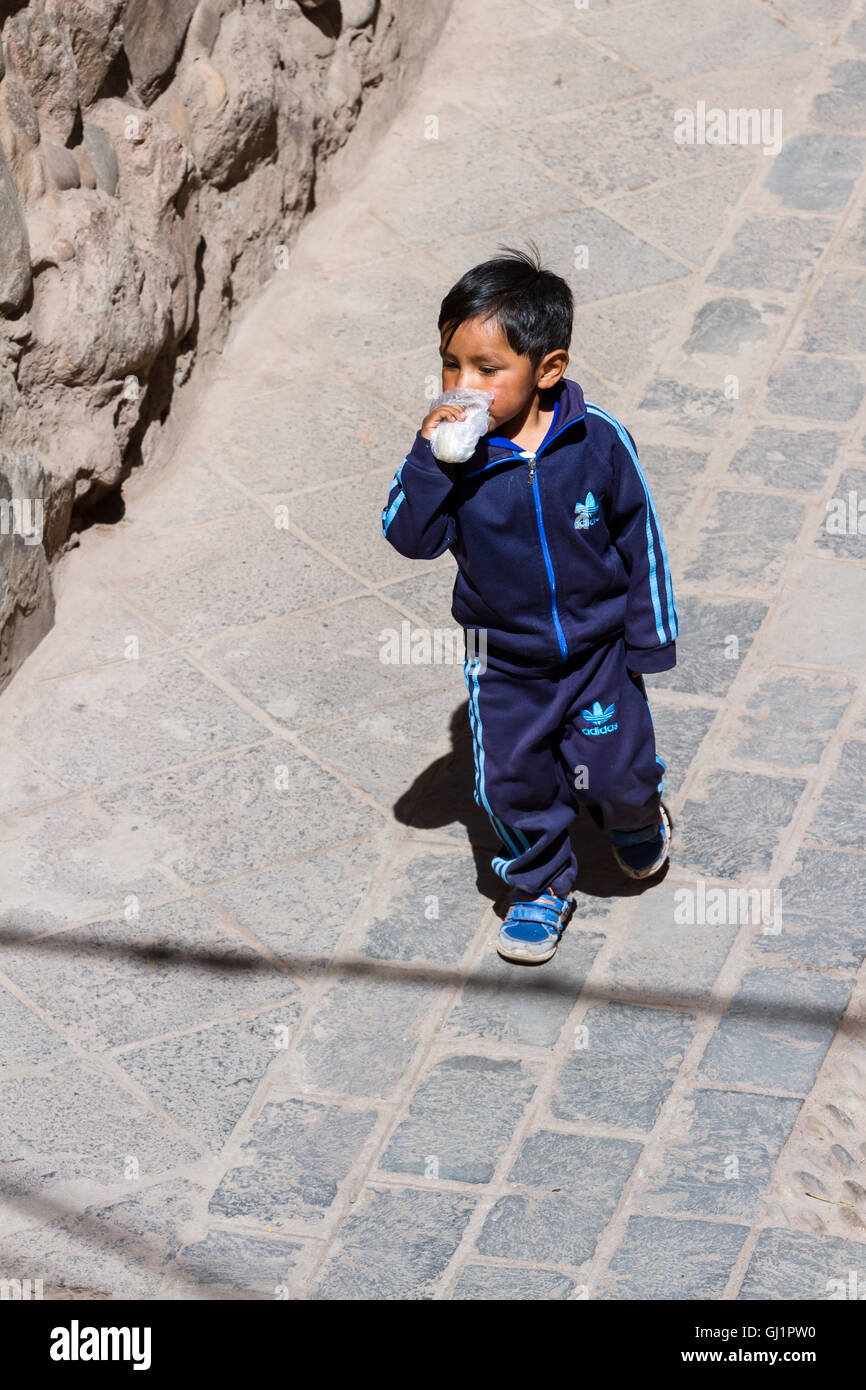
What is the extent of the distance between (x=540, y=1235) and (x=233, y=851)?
4.31 feet

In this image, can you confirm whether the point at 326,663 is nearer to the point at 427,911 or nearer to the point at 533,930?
the point at 427,911

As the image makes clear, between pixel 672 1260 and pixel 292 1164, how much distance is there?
0.81 m

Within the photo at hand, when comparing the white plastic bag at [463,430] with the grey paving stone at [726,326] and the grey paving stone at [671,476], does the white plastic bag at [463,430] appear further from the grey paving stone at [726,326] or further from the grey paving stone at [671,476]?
the grey paving stone at [726,326]

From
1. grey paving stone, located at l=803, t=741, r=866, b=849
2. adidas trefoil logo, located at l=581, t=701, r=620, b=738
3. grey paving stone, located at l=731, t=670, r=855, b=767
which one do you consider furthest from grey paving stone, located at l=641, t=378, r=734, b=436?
adidas trefoil logo, located at l=581, t=701, r=620, b=738

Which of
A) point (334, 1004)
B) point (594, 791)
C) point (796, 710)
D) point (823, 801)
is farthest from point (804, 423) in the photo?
point (334, 1004)

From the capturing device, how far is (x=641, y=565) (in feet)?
11.2

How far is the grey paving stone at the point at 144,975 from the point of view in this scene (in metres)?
3.71

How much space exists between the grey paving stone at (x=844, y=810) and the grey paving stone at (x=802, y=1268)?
1087 millimetres

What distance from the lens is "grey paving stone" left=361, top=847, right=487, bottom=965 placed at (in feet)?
12.6

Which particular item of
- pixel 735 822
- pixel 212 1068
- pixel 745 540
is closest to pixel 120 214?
pixel 745 540

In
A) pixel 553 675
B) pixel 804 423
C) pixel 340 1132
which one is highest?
pixel 553 675

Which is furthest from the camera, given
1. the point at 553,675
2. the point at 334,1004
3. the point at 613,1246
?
the point at 334,1004

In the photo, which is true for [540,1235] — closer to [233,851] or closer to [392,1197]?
[392,1197]

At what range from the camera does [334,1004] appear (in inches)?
147
